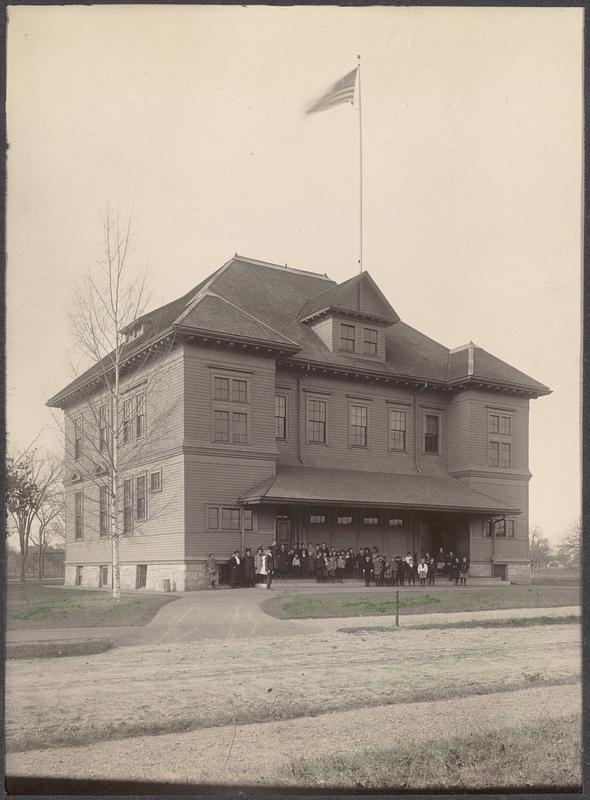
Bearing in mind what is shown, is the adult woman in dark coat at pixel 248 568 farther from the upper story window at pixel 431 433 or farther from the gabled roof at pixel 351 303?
the gabled roof at pixel 351 303

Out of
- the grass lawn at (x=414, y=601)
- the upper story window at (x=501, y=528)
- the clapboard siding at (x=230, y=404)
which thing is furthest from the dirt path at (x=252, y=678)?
the clapboard siding at (x=230, y=404)

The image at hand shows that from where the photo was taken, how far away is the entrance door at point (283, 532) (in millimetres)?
20531

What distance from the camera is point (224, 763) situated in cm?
727

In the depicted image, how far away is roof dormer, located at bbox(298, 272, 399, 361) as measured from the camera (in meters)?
27.5

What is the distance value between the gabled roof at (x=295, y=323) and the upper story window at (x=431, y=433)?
110 centimetres

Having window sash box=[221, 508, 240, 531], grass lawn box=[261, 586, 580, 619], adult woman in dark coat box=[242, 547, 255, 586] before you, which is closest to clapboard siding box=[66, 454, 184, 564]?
window sash box=[221, 508, 240, 531]

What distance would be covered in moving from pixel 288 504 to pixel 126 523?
528 centimetres

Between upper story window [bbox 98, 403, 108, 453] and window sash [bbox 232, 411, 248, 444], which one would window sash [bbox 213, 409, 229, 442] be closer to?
window sash [bbox 232, 411, 248, 444]

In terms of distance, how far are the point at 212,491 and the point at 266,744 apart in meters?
14.7

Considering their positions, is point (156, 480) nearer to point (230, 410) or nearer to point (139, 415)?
point (230, 410)

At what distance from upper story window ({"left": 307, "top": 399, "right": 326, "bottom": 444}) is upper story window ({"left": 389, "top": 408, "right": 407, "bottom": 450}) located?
Answer: 2302 millimetres

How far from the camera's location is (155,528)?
22.3 m

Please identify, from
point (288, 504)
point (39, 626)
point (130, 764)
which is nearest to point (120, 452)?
point (288, 504)

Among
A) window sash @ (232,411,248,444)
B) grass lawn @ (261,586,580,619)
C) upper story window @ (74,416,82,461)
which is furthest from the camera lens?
window sash @ (232,411,248,444)
